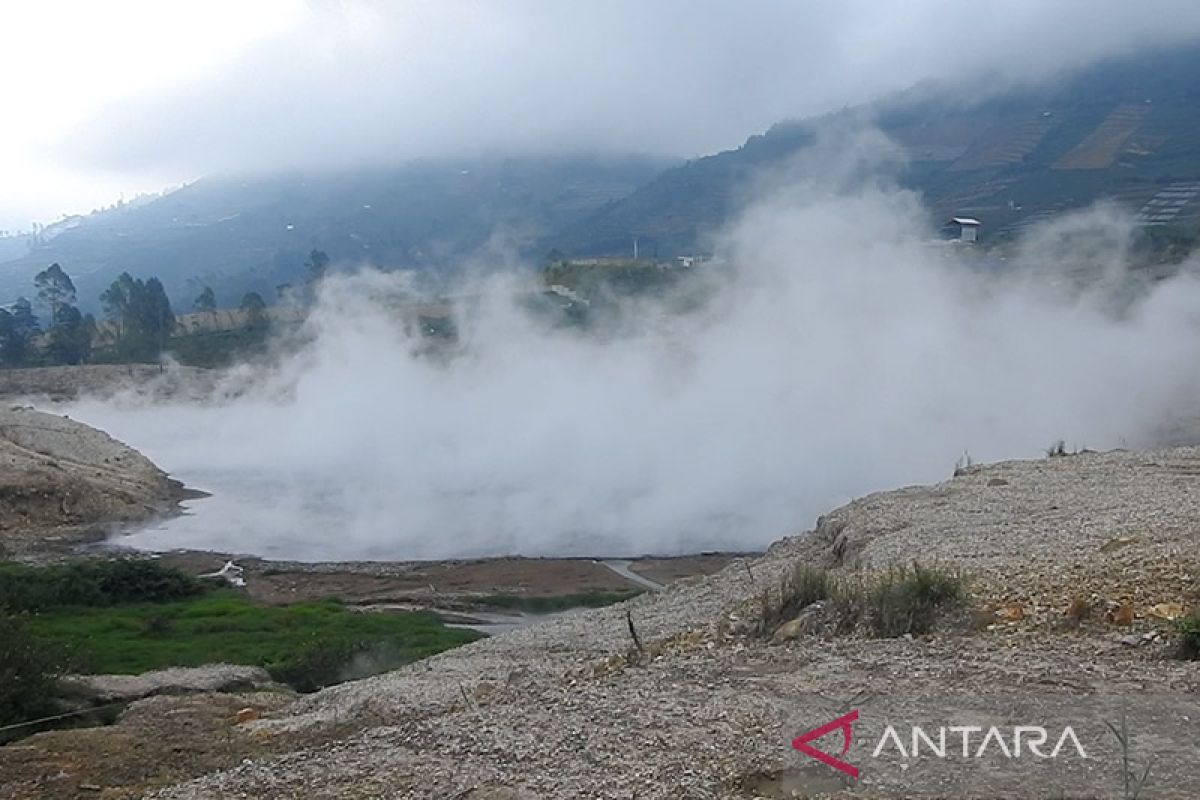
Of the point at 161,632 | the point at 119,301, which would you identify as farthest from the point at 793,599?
the point at 119,301

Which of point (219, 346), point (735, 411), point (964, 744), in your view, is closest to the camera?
point (964, 744)

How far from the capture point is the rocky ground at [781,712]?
545 cm

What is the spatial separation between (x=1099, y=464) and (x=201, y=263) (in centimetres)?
19050

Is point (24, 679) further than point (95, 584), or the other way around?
point (95, 584)

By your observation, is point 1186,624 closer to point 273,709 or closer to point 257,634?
point 273,709

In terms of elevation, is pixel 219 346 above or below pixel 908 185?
below

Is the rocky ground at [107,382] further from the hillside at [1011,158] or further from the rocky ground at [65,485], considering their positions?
the hillside at [1011,158]

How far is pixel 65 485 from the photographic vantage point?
41500mm

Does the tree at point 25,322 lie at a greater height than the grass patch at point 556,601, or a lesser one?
greater

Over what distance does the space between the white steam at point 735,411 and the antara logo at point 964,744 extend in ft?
90.9

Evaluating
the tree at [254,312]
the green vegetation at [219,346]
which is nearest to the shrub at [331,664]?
the green vegetation at [219,346]

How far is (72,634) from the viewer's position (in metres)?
22.9

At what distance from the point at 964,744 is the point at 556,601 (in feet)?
71.9

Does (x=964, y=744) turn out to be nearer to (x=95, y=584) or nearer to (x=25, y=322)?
(x=95, y=584)
